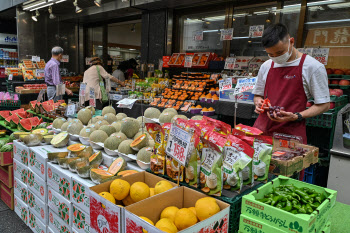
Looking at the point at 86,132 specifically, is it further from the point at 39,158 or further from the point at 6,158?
the point at 6,158

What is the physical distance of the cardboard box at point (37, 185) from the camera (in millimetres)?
2470

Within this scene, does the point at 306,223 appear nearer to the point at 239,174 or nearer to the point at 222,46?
the point at 239,174

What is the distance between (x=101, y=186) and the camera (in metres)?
1.59

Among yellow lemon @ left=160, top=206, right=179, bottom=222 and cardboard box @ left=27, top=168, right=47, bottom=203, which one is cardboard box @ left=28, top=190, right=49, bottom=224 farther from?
yellow lemon @ left=160, top=206, right=179, bottom=222

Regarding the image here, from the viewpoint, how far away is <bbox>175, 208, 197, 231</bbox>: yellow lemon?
1.30 metres

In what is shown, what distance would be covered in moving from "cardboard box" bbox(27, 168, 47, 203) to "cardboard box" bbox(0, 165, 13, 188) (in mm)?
664

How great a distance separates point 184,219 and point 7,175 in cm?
299

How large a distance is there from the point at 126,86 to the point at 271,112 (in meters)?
4.91

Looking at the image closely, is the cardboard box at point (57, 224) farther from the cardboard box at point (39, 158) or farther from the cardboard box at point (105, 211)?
the cardboard box at point (105, 211)

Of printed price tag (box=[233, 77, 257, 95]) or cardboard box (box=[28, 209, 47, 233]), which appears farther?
cardboard box (box=[28, 209, 47, 233])

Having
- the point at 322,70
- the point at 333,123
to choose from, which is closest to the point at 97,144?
the point at 322,70

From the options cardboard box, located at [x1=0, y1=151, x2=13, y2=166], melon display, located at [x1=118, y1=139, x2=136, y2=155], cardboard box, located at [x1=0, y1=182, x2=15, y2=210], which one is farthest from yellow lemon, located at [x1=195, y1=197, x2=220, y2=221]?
cardboard box, located at [x1=0, y1=182, x2=15, y2=210]

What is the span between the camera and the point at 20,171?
117 inches

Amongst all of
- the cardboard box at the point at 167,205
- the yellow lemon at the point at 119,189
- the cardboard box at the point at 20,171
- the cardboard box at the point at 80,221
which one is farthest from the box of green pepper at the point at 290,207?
the cardboard box at the point at 20,171
